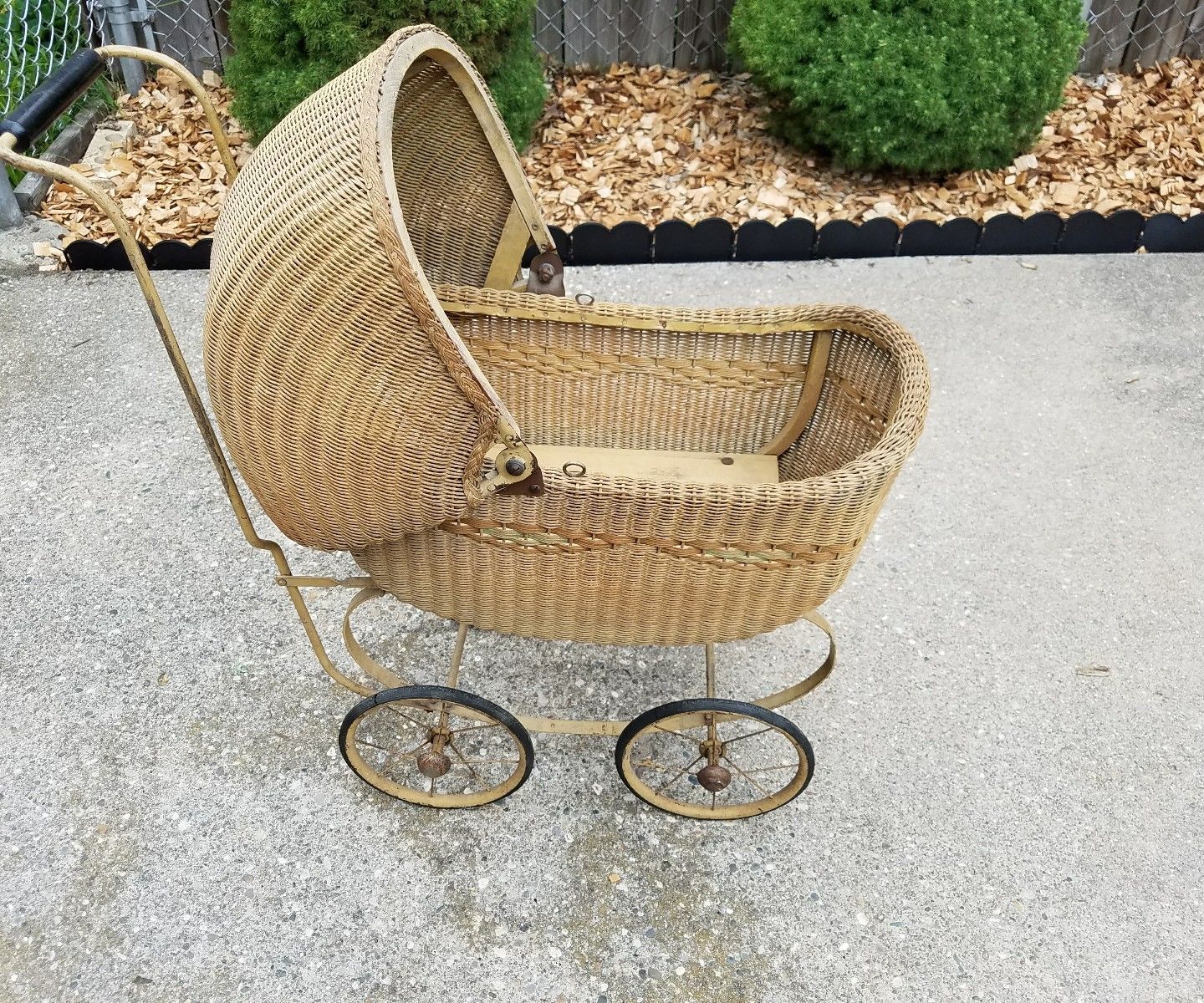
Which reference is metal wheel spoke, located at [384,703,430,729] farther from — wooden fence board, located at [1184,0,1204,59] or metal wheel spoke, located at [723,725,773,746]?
wooden fence board, located at [1184,0,1204,59]

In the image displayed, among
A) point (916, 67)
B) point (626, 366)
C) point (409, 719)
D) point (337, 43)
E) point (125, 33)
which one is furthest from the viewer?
point (125, 33)

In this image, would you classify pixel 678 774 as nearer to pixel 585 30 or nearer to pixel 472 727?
pixel 472 727

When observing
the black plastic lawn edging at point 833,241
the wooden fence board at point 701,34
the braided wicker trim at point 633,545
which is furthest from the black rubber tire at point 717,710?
the wooden fence board at point 701,34

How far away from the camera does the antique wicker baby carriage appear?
136 cm

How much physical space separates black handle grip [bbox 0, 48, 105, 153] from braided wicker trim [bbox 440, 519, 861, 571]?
807 mm

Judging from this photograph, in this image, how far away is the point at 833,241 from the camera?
11.5 feet

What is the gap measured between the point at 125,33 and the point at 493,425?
→ 3.66 m

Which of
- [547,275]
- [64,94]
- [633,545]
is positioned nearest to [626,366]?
[547,275]

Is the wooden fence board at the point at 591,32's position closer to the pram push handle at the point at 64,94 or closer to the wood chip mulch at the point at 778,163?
the wood chip mulch at the point at 778,163

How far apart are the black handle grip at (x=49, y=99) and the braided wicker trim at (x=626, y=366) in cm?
83

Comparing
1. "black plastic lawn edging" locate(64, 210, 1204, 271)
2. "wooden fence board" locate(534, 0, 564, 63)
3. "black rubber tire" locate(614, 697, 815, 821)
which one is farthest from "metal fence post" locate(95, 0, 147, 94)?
"black rubber tire" locate(614, 697, 815, 821)

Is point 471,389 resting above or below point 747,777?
above

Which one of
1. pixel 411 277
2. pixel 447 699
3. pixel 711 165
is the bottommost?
pixel 447 699

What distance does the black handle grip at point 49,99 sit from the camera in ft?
4.66
